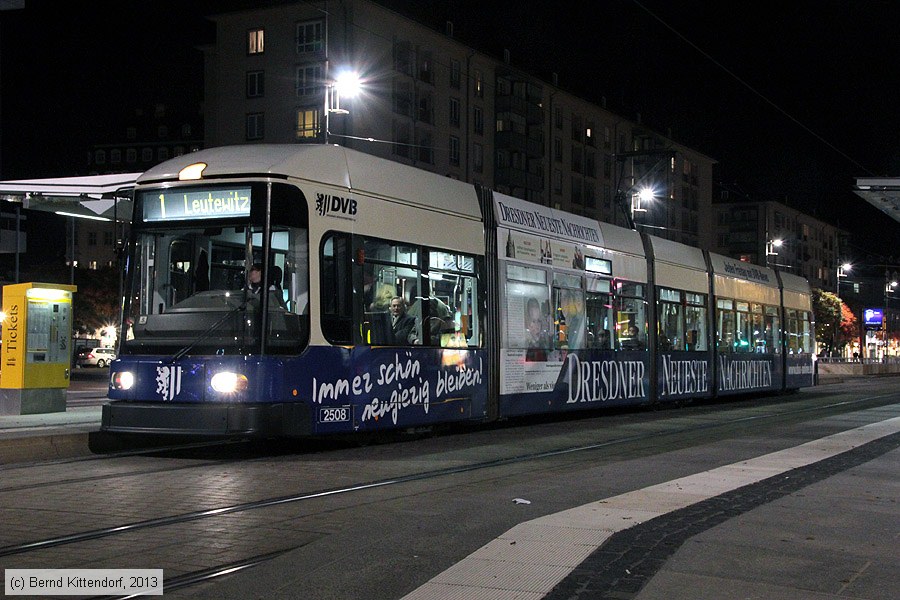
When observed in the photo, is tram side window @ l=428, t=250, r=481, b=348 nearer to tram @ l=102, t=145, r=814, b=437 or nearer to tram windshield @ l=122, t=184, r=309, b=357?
tram @ l=102, t=145, r=814, b=437

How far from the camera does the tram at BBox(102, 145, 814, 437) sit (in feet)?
40.5

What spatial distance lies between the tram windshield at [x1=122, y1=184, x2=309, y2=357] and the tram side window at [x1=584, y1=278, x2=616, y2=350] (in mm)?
8790

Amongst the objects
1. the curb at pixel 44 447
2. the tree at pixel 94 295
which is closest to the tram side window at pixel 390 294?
the curb at pixel 44 447

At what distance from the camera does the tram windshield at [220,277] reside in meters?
12.3

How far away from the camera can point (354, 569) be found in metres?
6.68

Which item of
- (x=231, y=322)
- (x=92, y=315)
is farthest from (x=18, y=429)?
(x=92, y=315)

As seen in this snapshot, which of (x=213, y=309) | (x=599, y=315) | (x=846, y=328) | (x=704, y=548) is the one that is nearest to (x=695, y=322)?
(x=599, y=315)

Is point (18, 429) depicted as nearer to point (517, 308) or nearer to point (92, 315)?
point (517, 308)

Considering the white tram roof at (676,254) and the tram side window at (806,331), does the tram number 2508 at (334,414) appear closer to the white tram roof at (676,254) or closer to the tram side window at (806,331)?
the white tram roof at (676,254)

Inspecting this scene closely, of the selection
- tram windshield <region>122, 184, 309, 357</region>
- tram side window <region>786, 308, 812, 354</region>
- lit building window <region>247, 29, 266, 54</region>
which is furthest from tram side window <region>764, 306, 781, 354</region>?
lit building window <region>247, 29, 266, 54</region>

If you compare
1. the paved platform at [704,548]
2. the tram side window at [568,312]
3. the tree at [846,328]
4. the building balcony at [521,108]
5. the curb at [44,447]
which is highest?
the building balcony at [521,108]

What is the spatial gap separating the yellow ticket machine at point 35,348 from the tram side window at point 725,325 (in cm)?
1561

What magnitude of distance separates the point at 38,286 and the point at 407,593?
14.0 m

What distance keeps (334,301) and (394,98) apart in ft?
159
